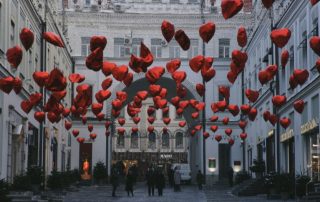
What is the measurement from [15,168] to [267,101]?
59.8 feet

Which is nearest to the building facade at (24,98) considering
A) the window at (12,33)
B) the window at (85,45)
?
the window at (12,33)

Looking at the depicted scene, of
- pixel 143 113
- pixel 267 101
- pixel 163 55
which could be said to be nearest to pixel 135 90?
pixel 163 55

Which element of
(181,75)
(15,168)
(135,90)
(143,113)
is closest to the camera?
(181,75)

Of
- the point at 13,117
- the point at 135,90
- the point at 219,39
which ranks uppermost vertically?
the point at 219,39

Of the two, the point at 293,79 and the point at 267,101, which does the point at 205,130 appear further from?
the point at 293,79

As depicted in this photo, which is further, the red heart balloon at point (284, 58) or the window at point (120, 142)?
the window at point (120, 142)

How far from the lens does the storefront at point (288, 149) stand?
37153 millimetres

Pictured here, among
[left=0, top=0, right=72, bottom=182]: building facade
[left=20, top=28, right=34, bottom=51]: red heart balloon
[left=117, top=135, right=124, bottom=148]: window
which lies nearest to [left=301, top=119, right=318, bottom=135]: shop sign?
[left=0, top=0, right=72, bottom=182]: building facade

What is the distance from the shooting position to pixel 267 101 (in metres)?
45.6

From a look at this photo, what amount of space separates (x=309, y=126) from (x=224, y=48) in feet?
95.0

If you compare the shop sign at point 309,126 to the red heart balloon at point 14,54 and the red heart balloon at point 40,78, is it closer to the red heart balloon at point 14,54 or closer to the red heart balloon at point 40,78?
the red heart balloon at point 40,78

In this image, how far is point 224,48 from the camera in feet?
197

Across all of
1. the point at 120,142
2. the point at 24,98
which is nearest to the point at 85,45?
the point at 24,98

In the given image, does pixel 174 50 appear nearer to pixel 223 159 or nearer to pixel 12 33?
pixel 223 159
